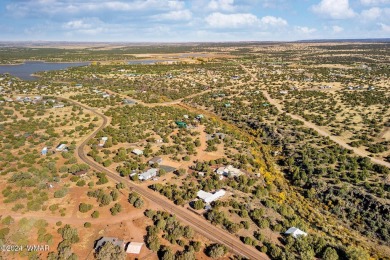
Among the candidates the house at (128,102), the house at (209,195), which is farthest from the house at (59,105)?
the house at (209,195)

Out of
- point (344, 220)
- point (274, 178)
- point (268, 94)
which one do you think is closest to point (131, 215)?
point (274, 178)

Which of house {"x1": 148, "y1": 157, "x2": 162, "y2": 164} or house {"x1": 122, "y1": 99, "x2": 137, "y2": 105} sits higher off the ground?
house {"x1": 122, "y1": 99, "x2": 137, "y2": 105}

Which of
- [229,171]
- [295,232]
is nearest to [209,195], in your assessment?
[229,171]

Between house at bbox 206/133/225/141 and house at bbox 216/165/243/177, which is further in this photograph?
house at bbox 206/133/225/141

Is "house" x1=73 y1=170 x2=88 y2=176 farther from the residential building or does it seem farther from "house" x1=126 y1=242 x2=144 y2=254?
"house" x1=126 y1=242 x2=144 y2=254

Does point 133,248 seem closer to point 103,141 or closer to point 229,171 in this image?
point 229,171

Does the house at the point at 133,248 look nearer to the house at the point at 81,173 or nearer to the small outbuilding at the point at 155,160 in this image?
the house at the point at 81,173

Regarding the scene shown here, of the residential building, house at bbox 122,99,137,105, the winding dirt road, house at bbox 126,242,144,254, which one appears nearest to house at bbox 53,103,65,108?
house at bbox 122,99,137,105
